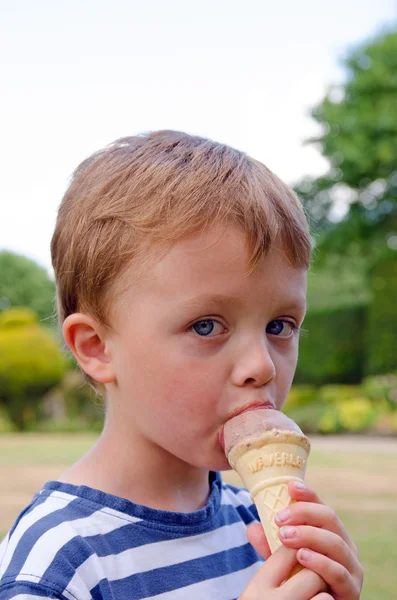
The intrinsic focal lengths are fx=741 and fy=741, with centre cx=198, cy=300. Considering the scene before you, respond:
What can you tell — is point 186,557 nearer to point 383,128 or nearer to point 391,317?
point 391,317

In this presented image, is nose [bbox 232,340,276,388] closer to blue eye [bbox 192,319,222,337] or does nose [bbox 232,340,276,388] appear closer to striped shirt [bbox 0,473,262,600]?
blue eye [bbox 192,319,222,337]

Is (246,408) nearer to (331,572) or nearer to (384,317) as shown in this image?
(331,572)

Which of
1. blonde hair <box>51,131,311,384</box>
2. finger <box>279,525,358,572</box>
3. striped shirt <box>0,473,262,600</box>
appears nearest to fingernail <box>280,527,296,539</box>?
finger <box>279,525,358,572</box>

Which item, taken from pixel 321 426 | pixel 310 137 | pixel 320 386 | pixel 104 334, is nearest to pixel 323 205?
pixel 310 137

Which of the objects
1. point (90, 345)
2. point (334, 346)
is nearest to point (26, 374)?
point (334, 346)

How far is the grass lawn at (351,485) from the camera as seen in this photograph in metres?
5.13

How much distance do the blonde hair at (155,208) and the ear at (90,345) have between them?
3cm

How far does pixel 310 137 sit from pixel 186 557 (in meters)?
21.0

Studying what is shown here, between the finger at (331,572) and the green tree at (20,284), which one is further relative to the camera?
the green tree at (20,284)

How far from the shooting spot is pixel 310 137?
21.7 metres

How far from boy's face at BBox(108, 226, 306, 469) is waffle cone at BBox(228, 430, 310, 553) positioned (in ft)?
0.31

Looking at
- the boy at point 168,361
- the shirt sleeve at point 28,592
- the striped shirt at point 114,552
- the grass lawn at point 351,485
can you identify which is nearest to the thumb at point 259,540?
the boy at point 168,361

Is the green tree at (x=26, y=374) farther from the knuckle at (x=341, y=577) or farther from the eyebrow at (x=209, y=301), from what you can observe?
the knuckle at (x=341, y=577)

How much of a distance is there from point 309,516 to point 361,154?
1993 centimetres
